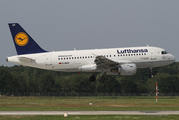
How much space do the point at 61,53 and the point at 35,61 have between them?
4.17 m

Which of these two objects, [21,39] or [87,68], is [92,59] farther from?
[21,39]

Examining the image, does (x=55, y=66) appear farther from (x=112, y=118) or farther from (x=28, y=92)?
(x=28, y=92)

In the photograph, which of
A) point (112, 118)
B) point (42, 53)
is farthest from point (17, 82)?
point (112, 118)

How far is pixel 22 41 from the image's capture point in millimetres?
47188

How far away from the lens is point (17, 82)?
240ft

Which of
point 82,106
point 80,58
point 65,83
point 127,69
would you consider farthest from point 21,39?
point 65,83

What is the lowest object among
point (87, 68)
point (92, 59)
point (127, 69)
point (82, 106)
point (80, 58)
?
A: point (82, 106)

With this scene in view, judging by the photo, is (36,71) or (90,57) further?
(36,71)

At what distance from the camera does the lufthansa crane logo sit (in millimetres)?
47062

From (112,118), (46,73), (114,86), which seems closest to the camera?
(112,118)

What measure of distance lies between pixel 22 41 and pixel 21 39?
37cm

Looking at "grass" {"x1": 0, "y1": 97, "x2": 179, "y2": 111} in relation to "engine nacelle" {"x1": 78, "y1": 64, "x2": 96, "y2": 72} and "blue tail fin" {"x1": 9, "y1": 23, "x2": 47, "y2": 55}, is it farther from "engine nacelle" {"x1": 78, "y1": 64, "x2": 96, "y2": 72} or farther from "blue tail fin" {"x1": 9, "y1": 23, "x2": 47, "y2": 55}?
"blue tail fin" {"x1": 9, "y1": 23, "x2": 47, "y2": 55}

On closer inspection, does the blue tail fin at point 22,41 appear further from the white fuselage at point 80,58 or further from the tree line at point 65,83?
the tree line at point 65,83

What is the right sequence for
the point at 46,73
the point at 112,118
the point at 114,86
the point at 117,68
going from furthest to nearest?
1. the point at 114,86
2. the point at 46,73
3. the point at 117,68
4. the point at 112,118
